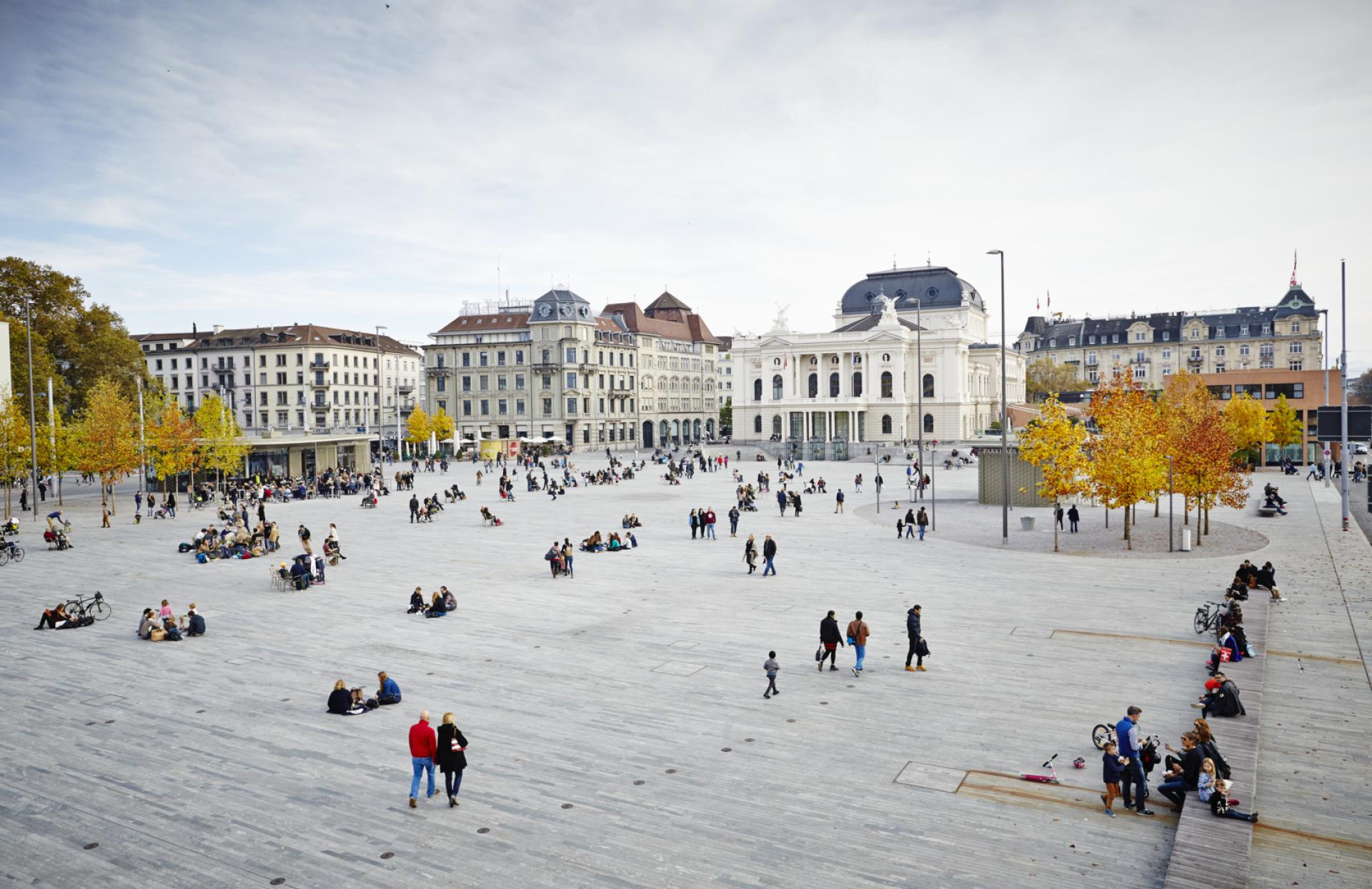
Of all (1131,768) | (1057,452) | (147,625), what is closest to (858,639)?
(1131,768)

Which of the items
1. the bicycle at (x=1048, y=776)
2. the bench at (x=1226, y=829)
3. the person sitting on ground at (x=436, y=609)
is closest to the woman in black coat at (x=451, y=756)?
the bicycle at (x=1048, y=776)

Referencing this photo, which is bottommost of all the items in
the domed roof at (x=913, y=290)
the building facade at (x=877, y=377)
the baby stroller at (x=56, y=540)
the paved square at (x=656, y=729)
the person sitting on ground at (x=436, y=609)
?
the paved square at (x=656, y=729)

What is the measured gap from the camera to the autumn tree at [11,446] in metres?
46.5

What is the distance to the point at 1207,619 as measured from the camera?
20.1 metres

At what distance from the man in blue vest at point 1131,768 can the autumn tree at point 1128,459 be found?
22448 mm

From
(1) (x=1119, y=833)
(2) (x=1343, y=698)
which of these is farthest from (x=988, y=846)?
(2) (x=1343, y=698)

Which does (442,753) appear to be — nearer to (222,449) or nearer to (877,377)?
(222,449)

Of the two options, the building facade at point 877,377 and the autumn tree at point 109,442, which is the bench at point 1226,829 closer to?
the autumn tree at point 109,442

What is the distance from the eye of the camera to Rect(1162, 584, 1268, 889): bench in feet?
31.9

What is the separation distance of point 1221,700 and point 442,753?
12045mm

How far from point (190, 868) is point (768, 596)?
16.6 m

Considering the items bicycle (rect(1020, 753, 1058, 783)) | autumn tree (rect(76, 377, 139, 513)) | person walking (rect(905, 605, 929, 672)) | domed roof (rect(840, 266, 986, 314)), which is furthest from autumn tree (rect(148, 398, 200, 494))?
domed roof (rect(840, 266, 986, 314))

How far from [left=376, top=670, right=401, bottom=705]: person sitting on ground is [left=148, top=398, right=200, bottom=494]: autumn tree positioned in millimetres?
42256

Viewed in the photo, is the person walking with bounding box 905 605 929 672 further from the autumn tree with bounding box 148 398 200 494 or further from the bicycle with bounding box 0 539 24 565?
the autumn tree with bounding box 148 398 200 494
